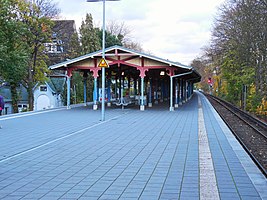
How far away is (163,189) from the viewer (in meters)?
5.46

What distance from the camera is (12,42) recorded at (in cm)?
2594

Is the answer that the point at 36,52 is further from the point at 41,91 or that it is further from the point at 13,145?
the point at 13,145

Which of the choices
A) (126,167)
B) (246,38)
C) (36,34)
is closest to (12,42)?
(36,34)

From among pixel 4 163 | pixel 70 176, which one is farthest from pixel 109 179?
pixel 4 163

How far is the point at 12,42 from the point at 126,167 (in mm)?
21164

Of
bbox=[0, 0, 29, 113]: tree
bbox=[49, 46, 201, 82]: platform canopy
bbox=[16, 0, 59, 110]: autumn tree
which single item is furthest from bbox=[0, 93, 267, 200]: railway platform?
bbox=[16, 0, 59, 110]: autumn tree

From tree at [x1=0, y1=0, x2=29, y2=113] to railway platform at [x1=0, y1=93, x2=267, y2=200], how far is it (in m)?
13.3

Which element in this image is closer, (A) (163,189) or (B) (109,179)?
(A) (163,189)

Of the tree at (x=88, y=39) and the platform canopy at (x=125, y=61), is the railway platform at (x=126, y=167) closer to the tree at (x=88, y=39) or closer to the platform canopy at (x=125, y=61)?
the platform canopy at (x=125, y=61)

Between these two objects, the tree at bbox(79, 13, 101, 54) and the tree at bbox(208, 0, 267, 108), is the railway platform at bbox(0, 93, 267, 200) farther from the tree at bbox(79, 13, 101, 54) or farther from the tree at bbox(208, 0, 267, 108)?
the tree at bbox(79, 13, 101, 54)

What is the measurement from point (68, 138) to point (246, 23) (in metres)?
19.2

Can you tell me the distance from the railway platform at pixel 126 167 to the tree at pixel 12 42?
13303 millimetres

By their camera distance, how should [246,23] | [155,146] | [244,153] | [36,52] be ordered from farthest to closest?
[36,52]
[246,23]
[155,146]
[244,153]

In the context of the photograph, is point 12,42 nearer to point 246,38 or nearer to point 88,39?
point 88,39
